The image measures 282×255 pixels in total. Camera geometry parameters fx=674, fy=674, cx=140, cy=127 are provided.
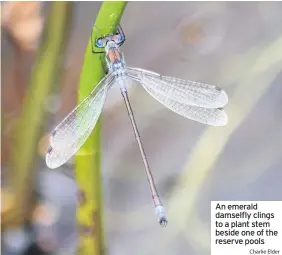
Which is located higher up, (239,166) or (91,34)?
(91,34)

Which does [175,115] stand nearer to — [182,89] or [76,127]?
[182,89]

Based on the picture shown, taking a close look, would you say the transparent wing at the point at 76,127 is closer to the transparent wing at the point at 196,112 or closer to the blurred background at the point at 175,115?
the blurred background at the point at 175,115

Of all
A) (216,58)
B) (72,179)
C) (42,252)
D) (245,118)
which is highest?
(216,58)

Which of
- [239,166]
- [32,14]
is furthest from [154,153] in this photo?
[32,14]

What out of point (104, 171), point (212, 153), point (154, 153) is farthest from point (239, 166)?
point (104, 171)

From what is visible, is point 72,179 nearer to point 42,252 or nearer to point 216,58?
point 42,252
